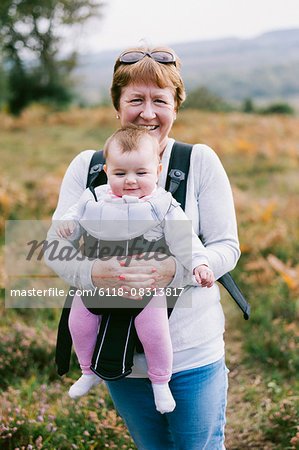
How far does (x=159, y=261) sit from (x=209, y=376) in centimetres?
63

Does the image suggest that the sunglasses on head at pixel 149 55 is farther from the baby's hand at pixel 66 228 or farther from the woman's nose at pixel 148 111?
the baby's hand at pixel 66 228

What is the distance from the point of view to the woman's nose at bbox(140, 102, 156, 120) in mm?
2055

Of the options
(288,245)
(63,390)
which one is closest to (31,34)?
(288,245)

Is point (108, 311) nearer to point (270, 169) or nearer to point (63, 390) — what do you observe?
point (63, 390)

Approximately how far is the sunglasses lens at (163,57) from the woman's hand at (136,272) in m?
0.95

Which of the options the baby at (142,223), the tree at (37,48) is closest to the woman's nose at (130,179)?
the baby at (142,223)

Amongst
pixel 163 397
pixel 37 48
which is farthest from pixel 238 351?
pixel 37 48

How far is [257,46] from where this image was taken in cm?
5169

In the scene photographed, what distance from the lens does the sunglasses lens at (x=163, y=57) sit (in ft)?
6.88

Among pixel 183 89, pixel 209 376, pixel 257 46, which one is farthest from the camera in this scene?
pixel 257 46

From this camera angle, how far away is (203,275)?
6.03ft

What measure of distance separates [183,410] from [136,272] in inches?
28.9

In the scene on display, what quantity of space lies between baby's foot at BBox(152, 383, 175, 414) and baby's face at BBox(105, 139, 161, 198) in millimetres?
879

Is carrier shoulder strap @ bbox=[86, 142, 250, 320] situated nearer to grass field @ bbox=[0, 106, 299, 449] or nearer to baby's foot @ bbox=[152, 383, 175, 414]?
baby's foot @ bbox=[152, 383, 175, 414]
